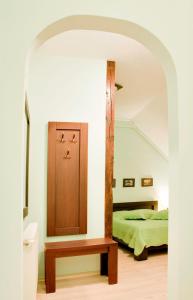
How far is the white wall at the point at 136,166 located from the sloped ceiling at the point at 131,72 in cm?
27

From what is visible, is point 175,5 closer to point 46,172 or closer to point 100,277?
point 46,172

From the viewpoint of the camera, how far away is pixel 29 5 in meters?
1.29

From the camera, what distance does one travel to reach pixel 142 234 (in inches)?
182

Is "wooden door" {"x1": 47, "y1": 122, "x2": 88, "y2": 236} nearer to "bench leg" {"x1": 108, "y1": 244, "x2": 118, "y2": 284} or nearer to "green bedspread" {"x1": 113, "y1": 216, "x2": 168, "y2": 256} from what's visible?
"bench leg" {"x1": 108, "y1": 244, "x2": 118, "y2": 284}

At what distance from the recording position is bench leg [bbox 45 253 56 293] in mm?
3211

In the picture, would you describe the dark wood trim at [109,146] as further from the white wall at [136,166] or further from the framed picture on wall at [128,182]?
the framed picture on wall at [128,182]

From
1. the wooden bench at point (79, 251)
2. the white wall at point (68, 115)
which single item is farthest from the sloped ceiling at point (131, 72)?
the wooden bench at point (79, 251)

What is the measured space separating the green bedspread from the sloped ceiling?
2136 millimetres

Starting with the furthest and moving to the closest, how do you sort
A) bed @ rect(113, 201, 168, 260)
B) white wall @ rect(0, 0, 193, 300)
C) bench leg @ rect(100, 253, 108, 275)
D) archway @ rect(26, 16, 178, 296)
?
bed @ rect(113, 201, 168, 260)
bench leg @ rect(100, 253, 108, 275)
archway @ rect(26, 16, 178, 296)
white wall @ rect(0, 0, 193, 300)

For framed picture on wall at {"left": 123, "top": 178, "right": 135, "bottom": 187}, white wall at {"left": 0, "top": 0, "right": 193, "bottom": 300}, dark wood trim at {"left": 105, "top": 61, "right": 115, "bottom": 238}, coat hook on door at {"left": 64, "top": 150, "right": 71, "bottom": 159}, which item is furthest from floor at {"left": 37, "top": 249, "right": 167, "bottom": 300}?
framed picture on wall at {"left": 123, "top": 178, "right": 135, "bottom": 187}

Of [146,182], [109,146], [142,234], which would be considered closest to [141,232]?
[142,234]

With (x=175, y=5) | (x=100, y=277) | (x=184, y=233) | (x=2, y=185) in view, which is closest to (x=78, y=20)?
(x=175, y=5)

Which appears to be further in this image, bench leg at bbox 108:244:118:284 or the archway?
bench leg at bbox 108:244:118:284

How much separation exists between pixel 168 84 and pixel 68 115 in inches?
89.6
